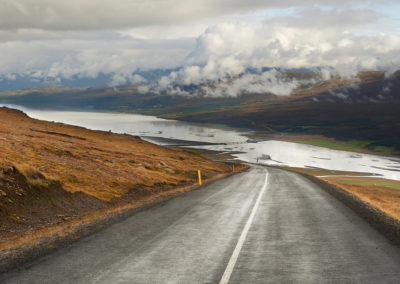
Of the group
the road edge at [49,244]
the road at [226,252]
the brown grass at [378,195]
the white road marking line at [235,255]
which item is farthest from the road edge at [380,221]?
the road edge at [49,244]

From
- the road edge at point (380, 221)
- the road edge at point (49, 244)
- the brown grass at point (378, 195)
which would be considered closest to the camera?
the road edge at point (49, 244)

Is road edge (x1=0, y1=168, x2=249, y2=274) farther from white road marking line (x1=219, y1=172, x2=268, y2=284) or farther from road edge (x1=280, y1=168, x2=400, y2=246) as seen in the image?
road edge (x1=280, y1=168, x2=400, y2=246)

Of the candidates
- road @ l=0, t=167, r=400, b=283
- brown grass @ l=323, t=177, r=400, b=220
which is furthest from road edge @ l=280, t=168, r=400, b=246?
brown grass @ l=323, t=177, r=400, b=220

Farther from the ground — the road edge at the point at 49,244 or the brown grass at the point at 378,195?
the road edge at the point at 49,244

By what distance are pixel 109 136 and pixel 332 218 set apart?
8127 centimetres

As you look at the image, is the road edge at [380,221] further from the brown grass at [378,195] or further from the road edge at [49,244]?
the road edge at [49,244]

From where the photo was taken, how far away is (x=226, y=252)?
10148 mm

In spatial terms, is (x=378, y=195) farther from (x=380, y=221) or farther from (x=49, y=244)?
(x=49, y=244)

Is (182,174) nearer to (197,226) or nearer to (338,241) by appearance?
(197,226)

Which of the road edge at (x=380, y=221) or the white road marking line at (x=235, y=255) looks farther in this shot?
the road edge at (x=380, y=221)

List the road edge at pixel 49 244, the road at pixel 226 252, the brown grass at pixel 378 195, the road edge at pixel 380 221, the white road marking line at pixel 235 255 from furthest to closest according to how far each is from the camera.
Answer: the brown grass at pixel 378 195
the road edge at pixel 380 221
the road edge at pixel 49 244
the road at pixel 226 252
the white road marking line at pixel 235 255

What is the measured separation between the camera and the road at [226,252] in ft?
27.0

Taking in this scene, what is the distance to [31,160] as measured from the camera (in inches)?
889

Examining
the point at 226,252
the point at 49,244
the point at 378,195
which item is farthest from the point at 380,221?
the point at 378,195
